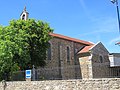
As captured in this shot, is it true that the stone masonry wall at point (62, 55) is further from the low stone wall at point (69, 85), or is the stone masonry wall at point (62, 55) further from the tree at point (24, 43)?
the low stone wall at point (69, 85)

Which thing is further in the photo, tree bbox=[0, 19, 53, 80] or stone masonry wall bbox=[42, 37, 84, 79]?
stone masonry wall bbox=[42, 37, 84, 79]

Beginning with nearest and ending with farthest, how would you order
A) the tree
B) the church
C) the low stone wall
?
1. the low stone wall
2. the tree
3. the church

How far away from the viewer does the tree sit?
2451 cm

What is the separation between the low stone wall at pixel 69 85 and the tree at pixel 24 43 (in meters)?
5.51

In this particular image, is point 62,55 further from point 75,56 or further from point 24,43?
point 24,43

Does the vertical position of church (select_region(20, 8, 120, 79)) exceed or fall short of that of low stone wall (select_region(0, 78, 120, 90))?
it exceeds it

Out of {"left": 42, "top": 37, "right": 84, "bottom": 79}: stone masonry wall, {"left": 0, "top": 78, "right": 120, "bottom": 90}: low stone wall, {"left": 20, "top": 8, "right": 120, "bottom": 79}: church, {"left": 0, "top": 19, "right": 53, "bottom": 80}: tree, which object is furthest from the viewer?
{"left": 42, "top": 37, "right": 84, "bottom": 79}: stone masonry wall

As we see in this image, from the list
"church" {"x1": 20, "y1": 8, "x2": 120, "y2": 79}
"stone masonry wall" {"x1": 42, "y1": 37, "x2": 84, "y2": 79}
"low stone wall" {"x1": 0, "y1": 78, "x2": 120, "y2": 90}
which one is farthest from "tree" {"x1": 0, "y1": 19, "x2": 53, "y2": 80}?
"stone masonry wall" {"x1": 42, "y1": 37, "x2": 84, "y2": 79}

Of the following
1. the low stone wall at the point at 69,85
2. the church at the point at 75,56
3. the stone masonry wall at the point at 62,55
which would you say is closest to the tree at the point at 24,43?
the church at the point at 75,56

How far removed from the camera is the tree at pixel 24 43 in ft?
80.4

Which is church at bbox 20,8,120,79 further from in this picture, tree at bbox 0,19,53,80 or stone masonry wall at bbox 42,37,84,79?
tree at bbox 0,19,53,80

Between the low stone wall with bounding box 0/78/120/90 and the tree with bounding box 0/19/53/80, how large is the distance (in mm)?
5509

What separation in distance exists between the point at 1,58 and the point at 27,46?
245 inches

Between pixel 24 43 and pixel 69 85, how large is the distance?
47.2 ft
